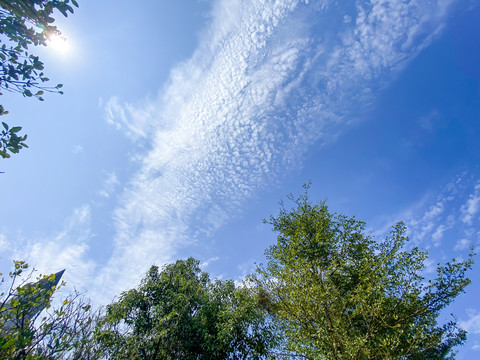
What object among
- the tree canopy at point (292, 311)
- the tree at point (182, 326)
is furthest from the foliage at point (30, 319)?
the tree at point (182, 326)

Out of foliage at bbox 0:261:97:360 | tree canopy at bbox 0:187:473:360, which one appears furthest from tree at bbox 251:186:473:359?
foliage at bbox 0:261:97:360

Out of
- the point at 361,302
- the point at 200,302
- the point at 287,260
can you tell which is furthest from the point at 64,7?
the point at 200,302

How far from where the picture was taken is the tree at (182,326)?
12.4 m

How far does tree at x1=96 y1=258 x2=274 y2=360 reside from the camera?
1244cm

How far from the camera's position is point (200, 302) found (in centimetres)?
1536

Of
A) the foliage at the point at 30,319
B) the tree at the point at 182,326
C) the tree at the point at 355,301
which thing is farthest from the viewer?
the tree at the point at 182,326

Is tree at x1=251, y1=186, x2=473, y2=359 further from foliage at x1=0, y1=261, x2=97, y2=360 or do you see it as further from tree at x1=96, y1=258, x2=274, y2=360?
foliage at x1=0, y1=261, x2=97, y2=360

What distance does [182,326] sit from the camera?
44.3 feet

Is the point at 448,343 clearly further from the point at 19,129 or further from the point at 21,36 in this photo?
the point at 21,36

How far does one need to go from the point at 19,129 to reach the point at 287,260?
13.0 metres

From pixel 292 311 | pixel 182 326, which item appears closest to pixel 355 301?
pixel 292 311

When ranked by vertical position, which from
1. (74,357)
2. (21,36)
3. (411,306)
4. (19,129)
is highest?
(21,36)

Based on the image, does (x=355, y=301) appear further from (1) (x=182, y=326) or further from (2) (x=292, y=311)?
(1) (x=182, y=326)

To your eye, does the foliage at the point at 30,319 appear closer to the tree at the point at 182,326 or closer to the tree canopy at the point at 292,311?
the tree canopy at the point at 292,311
